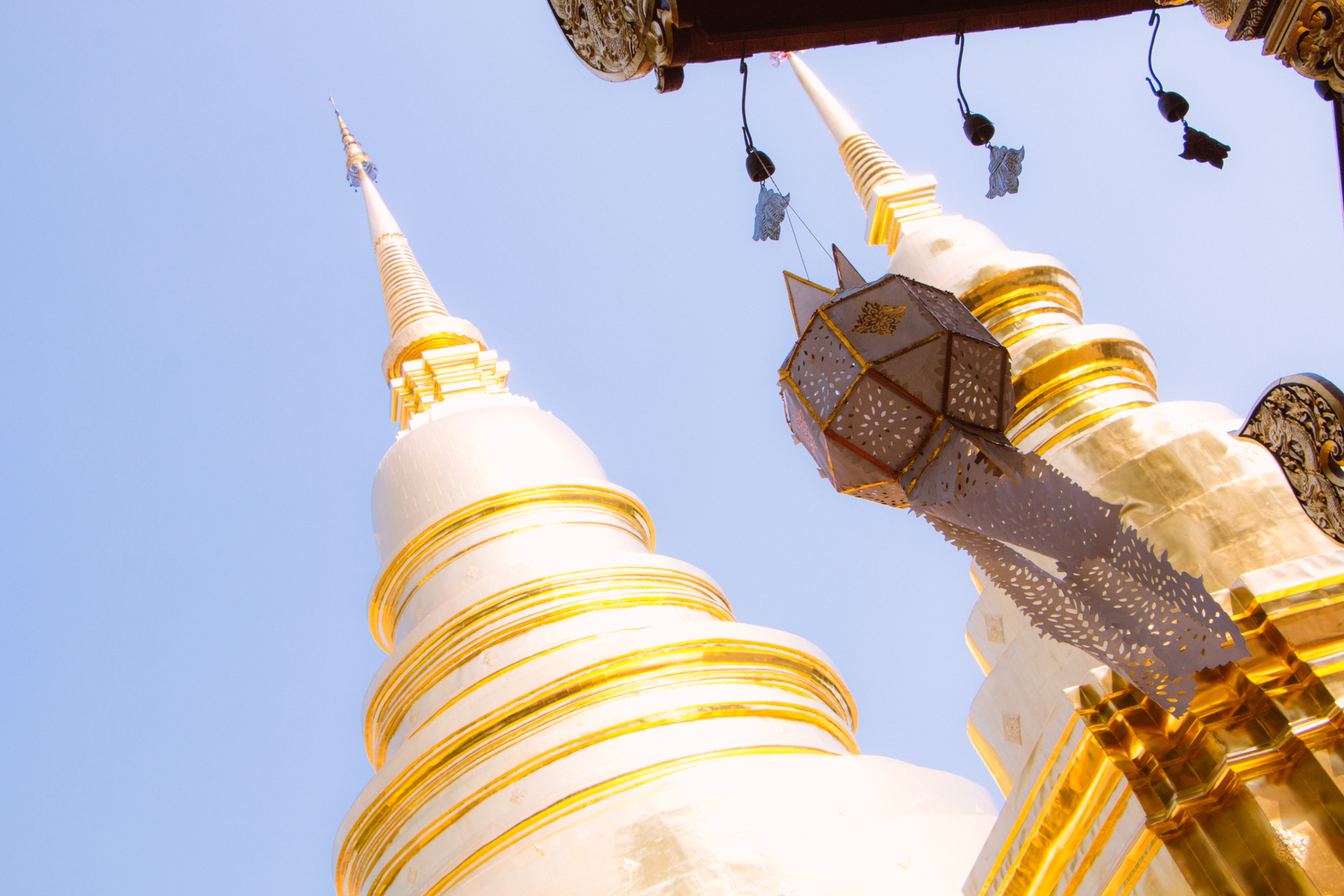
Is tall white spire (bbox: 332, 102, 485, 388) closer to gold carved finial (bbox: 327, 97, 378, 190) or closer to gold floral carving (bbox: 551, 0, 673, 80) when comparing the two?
gold carved finial (bbox: 327, 97, 378, 190)

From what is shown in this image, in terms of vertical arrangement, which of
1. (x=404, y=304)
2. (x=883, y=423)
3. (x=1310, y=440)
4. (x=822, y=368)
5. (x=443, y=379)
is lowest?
(x=1310, y=440)

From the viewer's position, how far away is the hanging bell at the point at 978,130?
3.71m

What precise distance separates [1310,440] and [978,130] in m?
1.57

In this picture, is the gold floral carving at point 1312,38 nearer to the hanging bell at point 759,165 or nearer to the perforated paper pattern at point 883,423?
the perforated paper pattern at point 883,423

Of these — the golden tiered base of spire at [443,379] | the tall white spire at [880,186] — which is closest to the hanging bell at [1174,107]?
the tall white spire at [880,186]

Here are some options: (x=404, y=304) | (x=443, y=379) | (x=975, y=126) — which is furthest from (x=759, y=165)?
(x=404, y=304)

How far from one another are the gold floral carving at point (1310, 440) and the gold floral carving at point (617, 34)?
1.87 meters

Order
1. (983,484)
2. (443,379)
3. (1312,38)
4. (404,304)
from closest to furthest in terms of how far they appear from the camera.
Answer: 1. (1312,38)
2. (983,484)
3. (443,379)
4. (404,304)

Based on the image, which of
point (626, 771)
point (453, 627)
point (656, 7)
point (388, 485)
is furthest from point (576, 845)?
point (388, 485)

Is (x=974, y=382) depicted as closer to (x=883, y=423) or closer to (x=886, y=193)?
(x=883, y=423)

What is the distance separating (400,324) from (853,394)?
741cm

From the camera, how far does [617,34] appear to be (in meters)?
3.13

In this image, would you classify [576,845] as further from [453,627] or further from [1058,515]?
[1058,515]

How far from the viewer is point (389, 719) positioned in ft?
19.3
